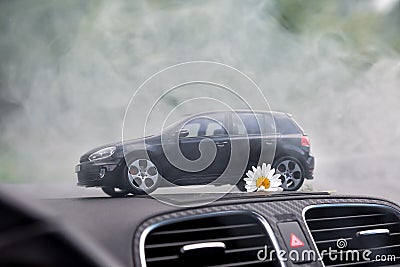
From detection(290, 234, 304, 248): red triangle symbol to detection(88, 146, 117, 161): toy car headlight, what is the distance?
108 cm

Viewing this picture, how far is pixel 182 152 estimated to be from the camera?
8.55 ft

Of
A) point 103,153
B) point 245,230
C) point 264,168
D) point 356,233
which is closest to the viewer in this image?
point 245,230

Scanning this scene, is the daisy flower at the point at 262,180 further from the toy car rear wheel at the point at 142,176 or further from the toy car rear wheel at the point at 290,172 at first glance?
the toy car rear wheel at the point at 142,176

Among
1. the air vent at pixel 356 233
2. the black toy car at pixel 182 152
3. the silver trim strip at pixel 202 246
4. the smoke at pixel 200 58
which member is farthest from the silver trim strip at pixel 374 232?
the smoke at pixel 200 58

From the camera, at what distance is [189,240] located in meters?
1.59

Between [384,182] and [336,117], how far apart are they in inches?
17.9

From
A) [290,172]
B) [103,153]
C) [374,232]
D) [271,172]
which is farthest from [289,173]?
[374,232]

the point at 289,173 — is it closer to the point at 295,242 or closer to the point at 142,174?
the point at 142,174

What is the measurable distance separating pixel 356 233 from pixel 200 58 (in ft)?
4.32

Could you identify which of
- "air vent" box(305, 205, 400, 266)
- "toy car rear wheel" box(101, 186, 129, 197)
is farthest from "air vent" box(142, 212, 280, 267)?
"toy car rear wheel" box(101, 186, 129, 197)

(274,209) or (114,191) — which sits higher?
(114,191)

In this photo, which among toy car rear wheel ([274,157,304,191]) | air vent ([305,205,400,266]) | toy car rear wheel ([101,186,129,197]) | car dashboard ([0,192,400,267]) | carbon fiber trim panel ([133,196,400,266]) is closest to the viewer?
car dashboard ([0,192,400,267])

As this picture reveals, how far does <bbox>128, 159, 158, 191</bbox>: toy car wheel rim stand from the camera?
260cm

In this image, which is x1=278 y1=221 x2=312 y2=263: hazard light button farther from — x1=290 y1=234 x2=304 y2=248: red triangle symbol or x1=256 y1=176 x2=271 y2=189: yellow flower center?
x1=256 y1=176 x2=271 y2=189: yellow flower center
